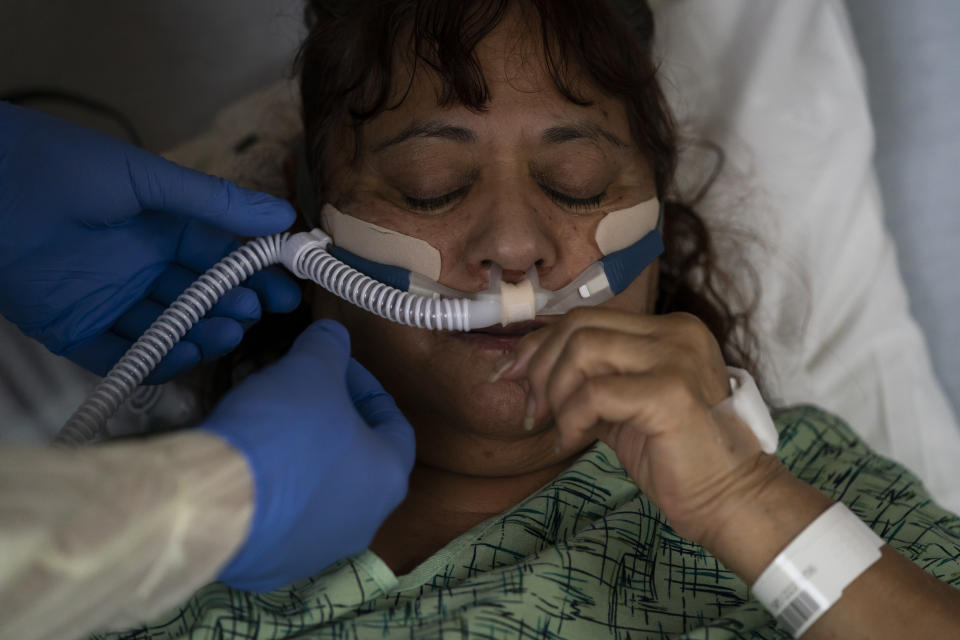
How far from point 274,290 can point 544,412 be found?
0.67 metres

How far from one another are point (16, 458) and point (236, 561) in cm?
27

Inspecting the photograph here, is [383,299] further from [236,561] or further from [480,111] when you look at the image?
[236,561]

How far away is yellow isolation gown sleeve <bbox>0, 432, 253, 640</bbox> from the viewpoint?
29.5 inches

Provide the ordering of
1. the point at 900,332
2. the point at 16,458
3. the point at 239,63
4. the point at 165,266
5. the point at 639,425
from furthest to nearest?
the point at 239,63, the point at 900,332, the point at 165,266, the point at 639,425, the point at 16,458

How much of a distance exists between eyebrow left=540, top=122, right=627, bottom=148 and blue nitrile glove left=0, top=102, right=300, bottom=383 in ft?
1.60

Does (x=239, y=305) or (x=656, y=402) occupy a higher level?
(x=656, y=402)

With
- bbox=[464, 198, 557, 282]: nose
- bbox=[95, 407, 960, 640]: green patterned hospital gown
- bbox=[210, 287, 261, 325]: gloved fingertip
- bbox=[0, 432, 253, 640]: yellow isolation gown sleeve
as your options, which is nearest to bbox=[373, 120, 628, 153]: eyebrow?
bbox=[464, 198, 557, 282]: nose

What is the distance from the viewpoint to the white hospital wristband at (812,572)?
3.58 ft

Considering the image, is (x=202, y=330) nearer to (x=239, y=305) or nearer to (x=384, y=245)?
(x=239, y=305)

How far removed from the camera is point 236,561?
3.09ft

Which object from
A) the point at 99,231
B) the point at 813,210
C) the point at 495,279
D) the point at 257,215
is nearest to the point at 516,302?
the point at 495,279

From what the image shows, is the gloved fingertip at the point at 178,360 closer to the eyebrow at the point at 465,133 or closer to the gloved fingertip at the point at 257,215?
the gloved fingertip at the point at 257,215

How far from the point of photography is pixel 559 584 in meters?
1.27

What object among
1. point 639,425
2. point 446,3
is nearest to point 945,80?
point 446,3
